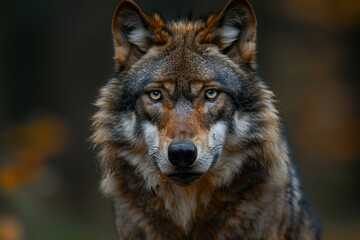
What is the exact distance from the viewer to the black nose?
634 centimetres

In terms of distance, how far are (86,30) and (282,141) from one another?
12291 mm

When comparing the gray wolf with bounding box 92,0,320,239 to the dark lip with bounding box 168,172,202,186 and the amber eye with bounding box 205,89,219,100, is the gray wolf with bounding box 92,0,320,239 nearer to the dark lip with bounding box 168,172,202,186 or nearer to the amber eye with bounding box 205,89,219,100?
the amber eye with bounding box 205,89,219,100

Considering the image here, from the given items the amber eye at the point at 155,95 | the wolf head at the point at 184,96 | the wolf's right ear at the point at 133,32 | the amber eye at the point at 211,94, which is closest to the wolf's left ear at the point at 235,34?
the wolf head at the point at 184,96

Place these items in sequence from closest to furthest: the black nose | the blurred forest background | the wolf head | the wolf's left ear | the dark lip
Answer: the black nose < the dark lip < the wolf head < the wolf's left ear < the blurred forest background

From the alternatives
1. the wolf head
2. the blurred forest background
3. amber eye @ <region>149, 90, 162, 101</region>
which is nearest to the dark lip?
the wolf head

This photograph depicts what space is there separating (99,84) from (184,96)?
12.0 metres

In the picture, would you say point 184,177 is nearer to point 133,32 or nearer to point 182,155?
point 182,155

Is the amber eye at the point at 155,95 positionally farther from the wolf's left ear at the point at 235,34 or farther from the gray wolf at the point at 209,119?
the wolf's left ear at the point at 235,34

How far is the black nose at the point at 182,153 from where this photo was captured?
634 cm

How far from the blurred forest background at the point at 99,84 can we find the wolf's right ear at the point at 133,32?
8.27 m

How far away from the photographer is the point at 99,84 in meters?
18.6

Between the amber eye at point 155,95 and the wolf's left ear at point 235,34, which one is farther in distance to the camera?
the wolf's left ear at point 235,34

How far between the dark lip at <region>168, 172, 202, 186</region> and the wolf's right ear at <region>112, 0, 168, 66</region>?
1.18m

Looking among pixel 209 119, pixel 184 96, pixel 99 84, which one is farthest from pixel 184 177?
pixel 99 84
